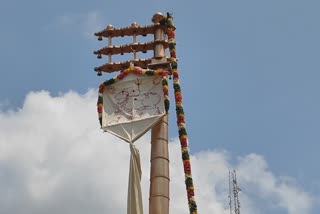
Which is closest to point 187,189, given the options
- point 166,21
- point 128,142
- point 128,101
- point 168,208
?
point 168,208

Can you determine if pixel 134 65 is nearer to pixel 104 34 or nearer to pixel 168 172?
pixel 104 34

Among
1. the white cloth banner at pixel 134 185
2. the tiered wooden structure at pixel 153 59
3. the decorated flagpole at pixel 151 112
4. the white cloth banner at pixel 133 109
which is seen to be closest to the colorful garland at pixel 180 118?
the decorated flagpole at pixel 151 112

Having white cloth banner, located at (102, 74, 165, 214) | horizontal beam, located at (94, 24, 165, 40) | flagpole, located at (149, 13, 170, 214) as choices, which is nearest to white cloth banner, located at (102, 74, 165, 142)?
white cloth banner, located at (102, 74, 165, 214)

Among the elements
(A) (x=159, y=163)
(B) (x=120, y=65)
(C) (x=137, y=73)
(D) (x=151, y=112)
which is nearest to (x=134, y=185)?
(A) (x=159, y=163)

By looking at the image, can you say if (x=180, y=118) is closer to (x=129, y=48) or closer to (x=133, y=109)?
(x=133, y=109)

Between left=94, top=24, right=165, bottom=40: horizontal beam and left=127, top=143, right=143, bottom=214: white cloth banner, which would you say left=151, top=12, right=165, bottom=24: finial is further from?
left=127, top=143, right=143, bottom=214: white cloth banner

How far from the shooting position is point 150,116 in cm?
1048

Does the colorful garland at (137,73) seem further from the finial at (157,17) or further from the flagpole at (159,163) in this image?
the finial at (157,17)

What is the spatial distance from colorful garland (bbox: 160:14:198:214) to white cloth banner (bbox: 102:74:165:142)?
0.29 m

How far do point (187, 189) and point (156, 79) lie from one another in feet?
7.23

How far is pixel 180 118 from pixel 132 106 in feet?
3.13

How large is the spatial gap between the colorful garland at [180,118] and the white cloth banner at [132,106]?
0.29 m

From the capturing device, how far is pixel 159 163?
10.0m

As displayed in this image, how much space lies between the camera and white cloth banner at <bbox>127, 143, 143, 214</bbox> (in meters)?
9.79
